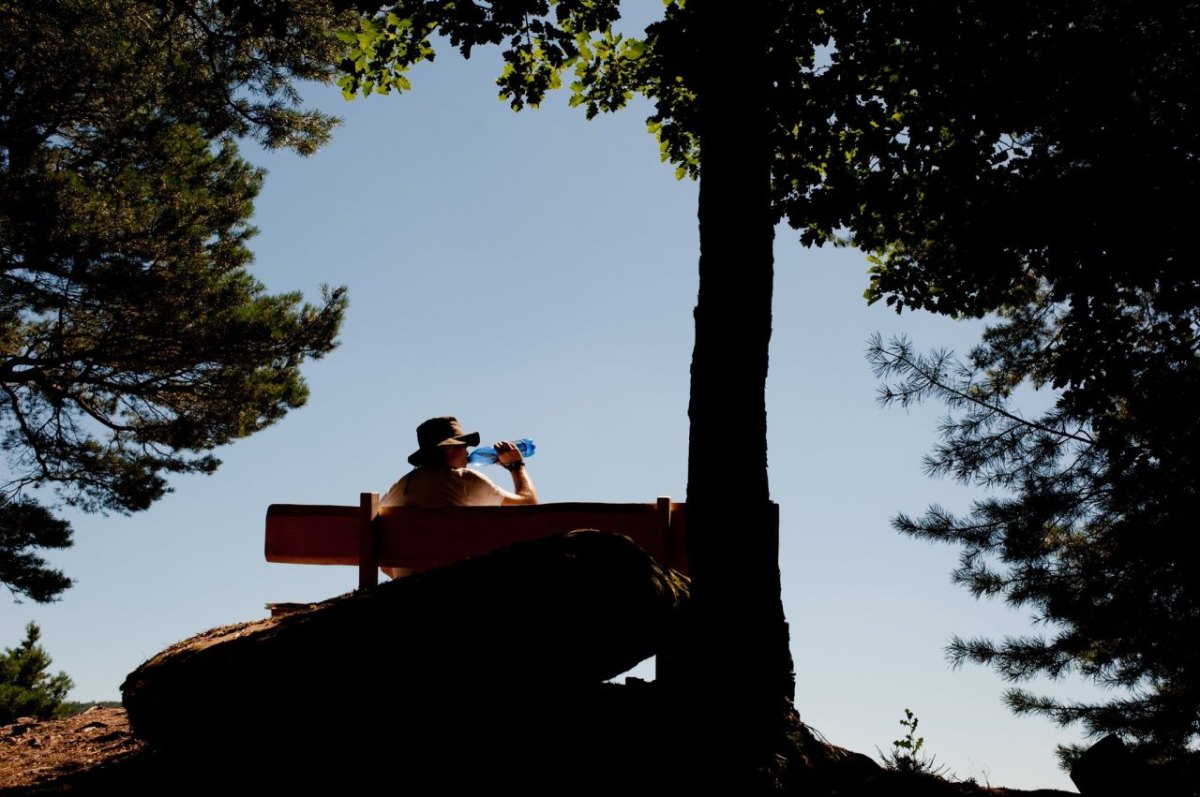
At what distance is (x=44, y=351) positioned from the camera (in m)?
12.9

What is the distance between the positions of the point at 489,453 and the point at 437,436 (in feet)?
1.84

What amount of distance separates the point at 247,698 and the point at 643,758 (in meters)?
1.50

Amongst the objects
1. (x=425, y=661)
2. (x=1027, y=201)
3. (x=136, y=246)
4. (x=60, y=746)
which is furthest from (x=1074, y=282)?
(x=136, y=246)

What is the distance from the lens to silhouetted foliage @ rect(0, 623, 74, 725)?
39.3 feet

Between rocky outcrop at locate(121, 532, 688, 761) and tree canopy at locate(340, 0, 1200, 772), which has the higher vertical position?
tree canopy at locate(340, 0, 1200, 772)

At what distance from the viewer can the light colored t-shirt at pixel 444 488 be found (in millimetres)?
6035

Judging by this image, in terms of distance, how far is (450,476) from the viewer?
19.9 feet

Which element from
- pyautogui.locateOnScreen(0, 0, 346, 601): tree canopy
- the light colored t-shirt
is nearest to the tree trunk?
the light colored t-shirt

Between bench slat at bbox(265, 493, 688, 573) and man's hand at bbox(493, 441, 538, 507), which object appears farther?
man's hand at bbox(493, 441, 538, 507)

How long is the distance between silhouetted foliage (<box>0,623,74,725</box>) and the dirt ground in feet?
21.3

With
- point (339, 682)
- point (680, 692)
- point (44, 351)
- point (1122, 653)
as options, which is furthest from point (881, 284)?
point (44, 351)

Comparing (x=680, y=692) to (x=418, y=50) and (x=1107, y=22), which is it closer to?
(x=418, y=50)

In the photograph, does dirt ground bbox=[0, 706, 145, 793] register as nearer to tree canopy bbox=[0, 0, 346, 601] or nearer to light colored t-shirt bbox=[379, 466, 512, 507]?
light colored t-shirt bbox=[379, 466, 512, 507]

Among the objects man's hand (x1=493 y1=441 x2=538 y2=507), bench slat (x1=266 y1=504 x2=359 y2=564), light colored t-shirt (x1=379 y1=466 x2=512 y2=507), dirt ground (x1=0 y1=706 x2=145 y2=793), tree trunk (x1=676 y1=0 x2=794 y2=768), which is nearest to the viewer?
tree trunk (x1=676 y1=0 x2=794 y2=768)
